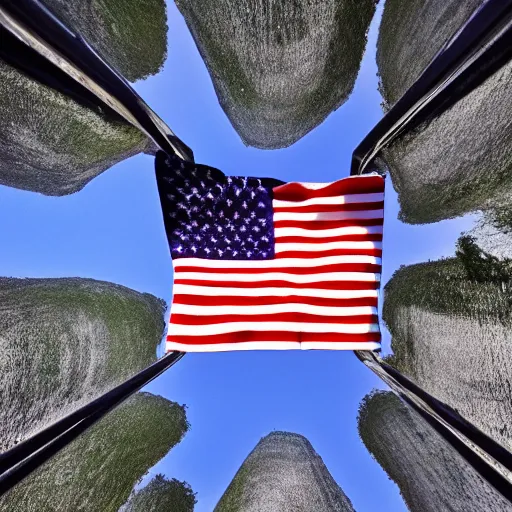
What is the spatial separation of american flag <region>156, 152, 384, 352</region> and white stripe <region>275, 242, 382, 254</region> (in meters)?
0.01

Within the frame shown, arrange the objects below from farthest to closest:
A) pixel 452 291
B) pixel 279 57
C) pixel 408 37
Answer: pixel 279 57 → pixel 408 37 → pixel 452 291

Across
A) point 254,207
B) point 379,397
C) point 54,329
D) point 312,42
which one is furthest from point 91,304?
point 312,42

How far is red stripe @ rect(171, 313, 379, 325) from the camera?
215 inches

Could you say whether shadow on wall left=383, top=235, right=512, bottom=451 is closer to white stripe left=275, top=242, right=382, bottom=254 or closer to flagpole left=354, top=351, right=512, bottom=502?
flagpole left=354, top=351, right=512, bottom=502

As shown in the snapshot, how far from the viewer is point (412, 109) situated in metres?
5.06

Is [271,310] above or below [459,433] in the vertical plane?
above

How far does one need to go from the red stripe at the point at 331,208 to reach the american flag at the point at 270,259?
0.04 feet

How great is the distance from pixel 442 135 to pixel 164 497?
16.0 ft

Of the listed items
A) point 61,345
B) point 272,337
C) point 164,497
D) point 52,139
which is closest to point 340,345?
point 272,337

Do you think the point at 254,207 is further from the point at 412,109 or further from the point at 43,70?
the point at 43,70

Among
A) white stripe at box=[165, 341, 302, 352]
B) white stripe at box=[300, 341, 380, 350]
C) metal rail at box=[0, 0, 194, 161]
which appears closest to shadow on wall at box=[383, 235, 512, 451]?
white stripe at box=[300, 341, 380, 350]

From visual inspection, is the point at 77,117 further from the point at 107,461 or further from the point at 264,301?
the point at 107,461

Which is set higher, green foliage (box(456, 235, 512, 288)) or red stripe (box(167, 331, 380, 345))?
green foliage (box(456, 235, 512, 288))

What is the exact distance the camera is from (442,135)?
5.19 metres
